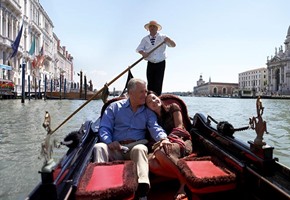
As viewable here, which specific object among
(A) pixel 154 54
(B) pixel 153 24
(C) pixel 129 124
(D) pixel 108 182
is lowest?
(D) pixel 108 182

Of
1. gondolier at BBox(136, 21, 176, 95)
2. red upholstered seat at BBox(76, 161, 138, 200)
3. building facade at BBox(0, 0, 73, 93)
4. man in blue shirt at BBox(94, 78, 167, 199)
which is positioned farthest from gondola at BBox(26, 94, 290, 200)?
building facade at BBox(0, 0, 73, 93)

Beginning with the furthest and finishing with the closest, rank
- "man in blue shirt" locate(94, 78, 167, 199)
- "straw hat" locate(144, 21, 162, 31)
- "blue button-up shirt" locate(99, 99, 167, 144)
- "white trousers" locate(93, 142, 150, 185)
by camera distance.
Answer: "straw hat" locate(144, 21, 162, 31), "blue button-up shirt" locate(99, 99, 167, 144), "man in blue shirt" locate(94, 78, 167, 199), "white trousers" locate(93, 142, 150, 185)

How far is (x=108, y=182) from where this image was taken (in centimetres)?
132

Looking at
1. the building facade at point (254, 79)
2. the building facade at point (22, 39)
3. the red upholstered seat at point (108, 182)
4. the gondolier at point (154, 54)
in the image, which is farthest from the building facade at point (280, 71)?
the red upholstered seat at point (108, 182)

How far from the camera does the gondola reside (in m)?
1.15

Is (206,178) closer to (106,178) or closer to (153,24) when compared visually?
(106,178)

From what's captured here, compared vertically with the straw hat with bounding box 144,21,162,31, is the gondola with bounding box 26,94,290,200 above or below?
below

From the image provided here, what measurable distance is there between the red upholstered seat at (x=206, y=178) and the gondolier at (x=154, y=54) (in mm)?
1553

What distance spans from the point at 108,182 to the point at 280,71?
5311 cm

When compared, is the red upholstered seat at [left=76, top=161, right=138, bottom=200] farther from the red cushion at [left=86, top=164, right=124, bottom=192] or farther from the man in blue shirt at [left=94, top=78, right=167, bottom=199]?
the man in blue shirt at [left=94, top=78, right=167, bottom=199]

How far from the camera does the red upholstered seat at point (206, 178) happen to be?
135 centimetres

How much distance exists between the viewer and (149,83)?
3.17 metres

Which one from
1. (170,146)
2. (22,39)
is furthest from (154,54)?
(22,39)

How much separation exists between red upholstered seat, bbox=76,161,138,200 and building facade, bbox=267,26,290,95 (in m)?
47.1
